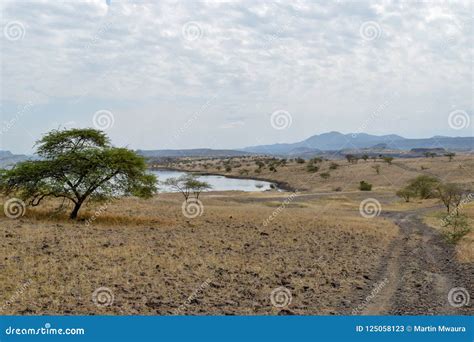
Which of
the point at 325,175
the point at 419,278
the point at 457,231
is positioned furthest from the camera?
the point at 325,175

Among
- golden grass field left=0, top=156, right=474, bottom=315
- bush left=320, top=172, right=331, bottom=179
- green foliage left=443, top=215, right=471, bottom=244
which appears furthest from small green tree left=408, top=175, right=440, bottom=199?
bush left=320, top=172, right=331, bottom=179

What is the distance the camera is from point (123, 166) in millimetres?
30375

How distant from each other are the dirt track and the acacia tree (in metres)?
17.5

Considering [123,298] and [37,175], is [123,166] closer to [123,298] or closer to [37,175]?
[37,175]

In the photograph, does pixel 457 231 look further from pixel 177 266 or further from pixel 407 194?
pixel 407 194

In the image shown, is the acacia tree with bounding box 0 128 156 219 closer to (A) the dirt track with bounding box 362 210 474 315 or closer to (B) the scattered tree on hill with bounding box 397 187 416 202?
(A) the dirt track with bounding box 362 210 474 315

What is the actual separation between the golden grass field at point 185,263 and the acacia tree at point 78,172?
1.82 m

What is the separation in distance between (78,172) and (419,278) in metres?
21.7

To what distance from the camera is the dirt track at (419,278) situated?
13.8 metres

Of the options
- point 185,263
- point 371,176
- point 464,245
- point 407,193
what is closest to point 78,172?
point 185,263

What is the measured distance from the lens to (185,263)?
18422 millimetres

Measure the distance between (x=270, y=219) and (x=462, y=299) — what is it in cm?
2160

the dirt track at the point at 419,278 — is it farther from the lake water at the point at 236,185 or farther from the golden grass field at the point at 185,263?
the lake water at the point at 236,185

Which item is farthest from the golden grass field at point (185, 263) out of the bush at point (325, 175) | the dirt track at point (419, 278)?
the bush at point (325, 175)
